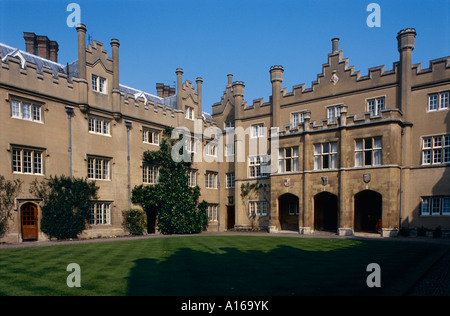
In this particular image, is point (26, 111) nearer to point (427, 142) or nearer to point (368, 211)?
point (368, 211)

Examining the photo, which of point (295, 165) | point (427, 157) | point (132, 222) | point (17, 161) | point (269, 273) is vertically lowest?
point (132, 222)

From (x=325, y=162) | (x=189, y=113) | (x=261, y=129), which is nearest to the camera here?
(x=325, y=162)

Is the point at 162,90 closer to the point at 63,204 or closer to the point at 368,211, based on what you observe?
the point at 63,204

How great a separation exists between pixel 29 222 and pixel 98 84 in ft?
34.5

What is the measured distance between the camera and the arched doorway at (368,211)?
26.8 metres

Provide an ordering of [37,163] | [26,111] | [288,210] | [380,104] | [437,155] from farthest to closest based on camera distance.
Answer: [288,210], [380,104], [437,155], [37,163], [26,111]

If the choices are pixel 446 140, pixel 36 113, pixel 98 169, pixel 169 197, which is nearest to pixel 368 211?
pixel 446 140

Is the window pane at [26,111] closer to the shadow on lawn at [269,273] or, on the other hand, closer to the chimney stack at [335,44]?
the shadow on lawn at [269,273]

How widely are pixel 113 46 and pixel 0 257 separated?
59.1 ft

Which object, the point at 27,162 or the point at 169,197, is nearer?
the point at 27,162

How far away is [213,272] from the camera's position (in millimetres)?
9781

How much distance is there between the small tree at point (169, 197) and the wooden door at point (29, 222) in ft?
23.1

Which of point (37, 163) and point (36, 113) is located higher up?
point (36, 113)

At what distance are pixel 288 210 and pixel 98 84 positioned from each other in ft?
62.4
